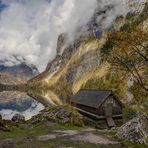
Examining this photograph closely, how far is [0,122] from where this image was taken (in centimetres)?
4897

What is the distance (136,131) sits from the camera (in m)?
40.1

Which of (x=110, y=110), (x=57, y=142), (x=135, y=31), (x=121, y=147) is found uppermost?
(x=110, y=110)

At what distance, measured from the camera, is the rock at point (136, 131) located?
39.0 m

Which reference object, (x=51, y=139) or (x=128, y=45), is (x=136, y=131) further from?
(x=128, y=45)

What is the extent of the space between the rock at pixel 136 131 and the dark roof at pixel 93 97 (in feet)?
108

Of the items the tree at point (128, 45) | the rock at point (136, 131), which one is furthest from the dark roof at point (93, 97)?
the rock at point (136, 131)

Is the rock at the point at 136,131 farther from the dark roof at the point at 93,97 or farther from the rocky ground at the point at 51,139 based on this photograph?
the dark roof at the point at 93,97

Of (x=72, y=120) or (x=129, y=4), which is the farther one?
(x=72, y=120)

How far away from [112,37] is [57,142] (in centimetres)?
1497

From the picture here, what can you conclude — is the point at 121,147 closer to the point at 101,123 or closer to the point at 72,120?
the point at 72,120

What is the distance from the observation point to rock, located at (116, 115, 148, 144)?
3903cm

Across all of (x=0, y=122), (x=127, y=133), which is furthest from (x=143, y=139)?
(x=0, y=122)

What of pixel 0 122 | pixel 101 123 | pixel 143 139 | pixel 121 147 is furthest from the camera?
pixel 101 123

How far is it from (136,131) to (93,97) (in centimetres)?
4229
